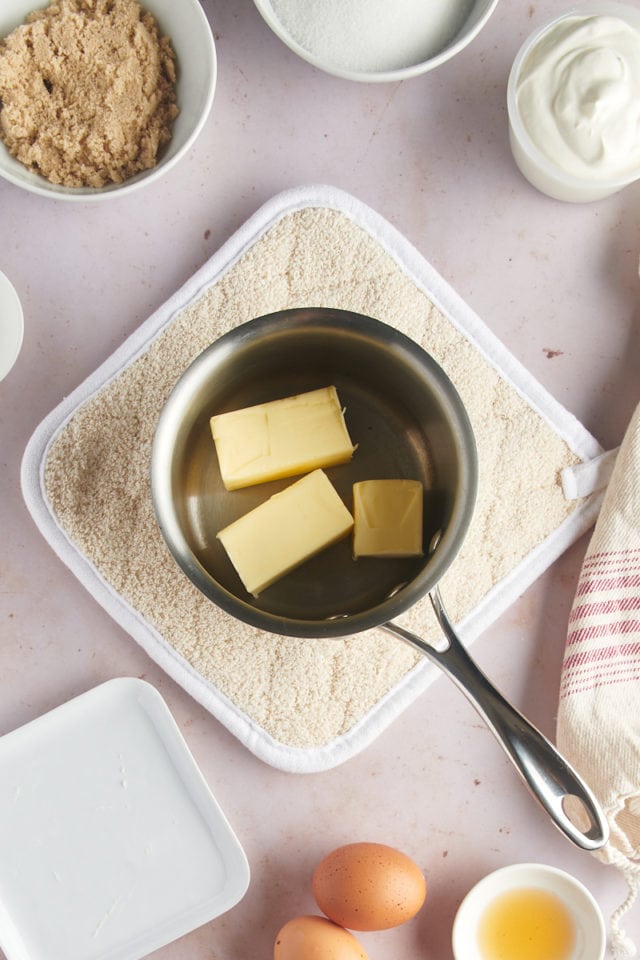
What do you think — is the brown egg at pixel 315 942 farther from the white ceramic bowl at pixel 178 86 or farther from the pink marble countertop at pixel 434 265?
the white ceramic bowl at pixel 178 86

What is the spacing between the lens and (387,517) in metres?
0.75

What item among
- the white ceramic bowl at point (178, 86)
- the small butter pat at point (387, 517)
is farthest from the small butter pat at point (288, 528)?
the white ceramic bowl at point (178, 86)

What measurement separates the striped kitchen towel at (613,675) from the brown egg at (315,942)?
0.26 meters

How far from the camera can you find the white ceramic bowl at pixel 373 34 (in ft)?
2.63

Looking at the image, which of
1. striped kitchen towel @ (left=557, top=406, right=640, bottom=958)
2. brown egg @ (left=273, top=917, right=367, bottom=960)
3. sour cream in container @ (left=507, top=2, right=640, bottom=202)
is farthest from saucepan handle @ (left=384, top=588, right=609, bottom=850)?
sour cream in container @ (left=507, top=2, right=640, bottom=202)

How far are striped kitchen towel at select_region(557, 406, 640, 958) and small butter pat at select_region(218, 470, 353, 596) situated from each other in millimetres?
281

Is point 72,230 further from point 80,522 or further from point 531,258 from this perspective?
point 531,258

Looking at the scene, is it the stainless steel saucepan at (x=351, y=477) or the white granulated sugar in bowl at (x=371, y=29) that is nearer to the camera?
the stainless steel saucepan at (x=351, y=477)

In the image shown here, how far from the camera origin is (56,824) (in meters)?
0.88

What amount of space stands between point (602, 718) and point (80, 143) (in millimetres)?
753

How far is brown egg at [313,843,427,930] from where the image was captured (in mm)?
816

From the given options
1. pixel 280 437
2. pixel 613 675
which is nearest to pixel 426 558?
pixel 280 437

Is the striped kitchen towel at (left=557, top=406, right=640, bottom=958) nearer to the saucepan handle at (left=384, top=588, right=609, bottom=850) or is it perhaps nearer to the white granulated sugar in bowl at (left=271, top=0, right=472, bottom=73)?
the saucepan handle at (left=384, top=588, right=609, bottom=850)

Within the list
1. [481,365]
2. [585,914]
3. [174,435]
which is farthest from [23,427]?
[585,914]
